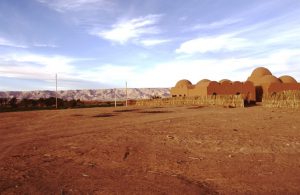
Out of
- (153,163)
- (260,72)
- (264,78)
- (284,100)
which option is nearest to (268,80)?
(264,78)

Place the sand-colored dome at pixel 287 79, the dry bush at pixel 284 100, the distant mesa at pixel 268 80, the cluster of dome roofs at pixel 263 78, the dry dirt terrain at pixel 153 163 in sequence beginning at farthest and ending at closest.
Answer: the sand-colored dome at pixel 287 79, the cluster of dome roofs at pixel 263 78, the distant mesa at pixel 268 80, the dry bush at pixel 284 100, the dry dirt terrain at pixel 153 163

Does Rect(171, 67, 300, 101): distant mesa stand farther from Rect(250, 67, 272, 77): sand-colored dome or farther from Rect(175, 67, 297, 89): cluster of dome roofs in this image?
Rect(250, 67, 272, 77): sand-colored dome

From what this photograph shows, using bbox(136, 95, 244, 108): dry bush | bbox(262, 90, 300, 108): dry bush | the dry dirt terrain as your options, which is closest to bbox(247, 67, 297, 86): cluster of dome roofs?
bbox(136, 95, 244, 108): dry bush

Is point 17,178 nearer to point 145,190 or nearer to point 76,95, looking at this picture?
point 145,190

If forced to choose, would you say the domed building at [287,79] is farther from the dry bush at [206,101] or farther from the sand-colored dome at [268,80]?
the dry bush at [206,101]

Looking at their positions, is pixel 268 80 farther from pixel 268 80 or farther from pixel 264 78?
pixel 264 78

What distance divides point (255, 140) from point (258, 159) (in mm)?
2562

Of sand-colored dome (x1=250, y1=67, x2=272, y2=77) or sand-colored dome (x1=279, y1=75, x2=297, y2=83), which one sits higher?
sand-colored dome (x1=250, y1=67, x2=272, y2=77)

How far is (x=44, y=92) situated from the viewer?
132 meters

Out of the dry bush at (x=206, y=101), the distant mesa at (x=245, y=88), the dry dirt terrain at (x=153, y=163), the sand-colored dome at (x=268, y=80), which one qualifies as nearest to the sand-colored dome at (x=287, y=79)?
the sand-colored dome at (x=268, y=80)

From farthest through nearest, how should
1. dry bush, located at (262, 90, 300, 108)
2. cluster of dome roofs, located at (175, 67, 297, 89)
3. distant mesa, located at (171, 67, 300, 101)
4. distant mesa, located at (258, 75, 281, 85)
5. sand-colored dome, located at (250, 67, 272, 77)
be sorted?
sand-colored dome, located at (250, 67, 272, 77), cluster of dome roofs, located at (175, 67, 297, 89), distant mesa, located at (258, 75, 281, 85), distant mesa, located at (171, 67, 300, 101), dry bush, located at (262, 90, 300, 108)

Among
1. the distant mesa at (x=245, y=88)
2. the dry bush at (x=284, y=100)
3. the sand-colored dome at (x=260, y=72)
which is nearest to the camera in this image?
the dry bush at (x=284, y=100)

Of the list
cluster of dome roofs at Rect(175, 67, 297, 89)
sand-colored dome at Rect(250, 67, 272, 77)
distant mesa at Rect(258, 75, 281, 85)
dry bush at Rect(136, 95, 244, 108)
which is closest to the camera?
dry bush at Rect(136, 95, 244, 108)

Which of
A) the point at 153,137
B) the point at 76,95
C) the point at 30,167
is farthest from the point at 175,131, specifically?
the point at 76,95
